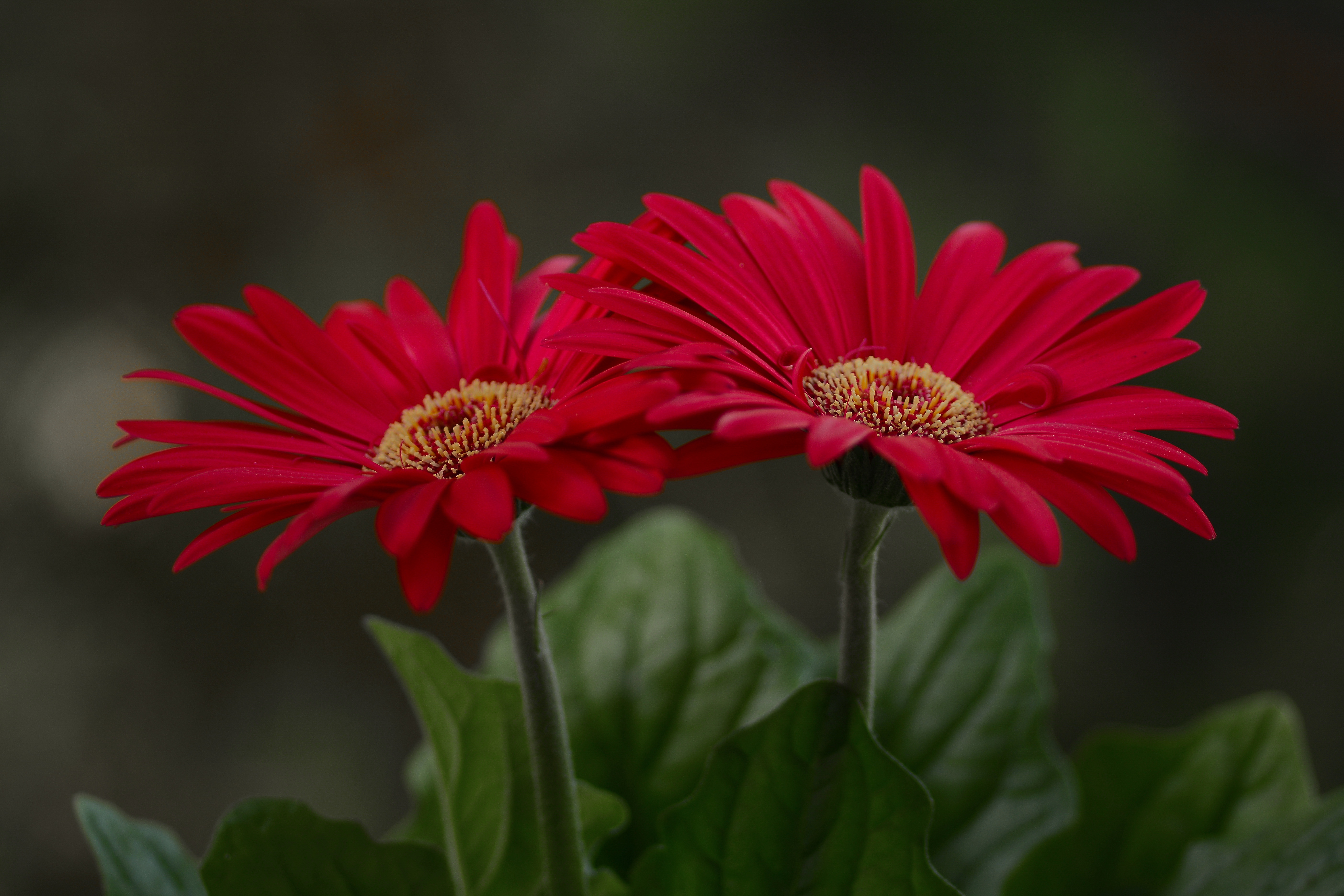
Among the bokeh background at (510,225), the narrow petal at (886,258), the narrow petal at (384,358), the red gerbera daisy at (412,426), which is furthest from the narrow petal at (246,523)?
the bokeh background at (510,225)

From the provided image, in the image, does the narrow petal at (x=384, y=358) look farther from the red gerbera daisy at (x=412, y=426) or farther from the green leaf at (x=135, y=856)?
the green leaf at (x=135, y=856)

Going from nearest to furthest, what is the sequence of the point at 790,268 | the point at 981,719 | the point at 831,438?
1. the point at 831,438
2. the point at 790,268
3. the point at 981,719

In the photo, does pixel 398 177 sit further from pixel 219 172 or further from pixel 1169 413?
pixel 1169 413

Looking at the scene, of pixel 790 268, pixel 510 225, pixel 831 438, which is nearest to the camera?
pixel 831 438

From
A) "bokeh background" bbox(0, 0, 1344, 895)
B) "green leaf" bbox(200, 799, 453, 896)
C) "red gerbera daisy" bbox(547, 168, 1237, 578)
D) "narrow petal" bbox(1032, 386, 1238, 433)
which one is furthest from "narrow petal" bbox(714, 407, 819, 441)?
"bokeh background" bbox(0, 0, 1344, 895)

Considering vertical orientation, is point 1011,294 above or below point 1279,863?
above

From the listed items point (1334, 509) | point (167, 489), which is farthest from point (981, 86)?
point (167, 489)

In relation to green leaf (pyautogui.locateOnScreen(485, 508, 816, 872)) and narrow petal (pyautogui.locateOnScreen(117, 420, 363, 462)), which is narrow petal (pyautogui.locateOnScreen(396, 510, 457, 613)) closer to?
narrow petal (pyautogui.locateOnScreen(117, 420, 363, 462))

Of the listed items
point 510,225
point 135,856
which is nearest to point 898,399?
point 135,856

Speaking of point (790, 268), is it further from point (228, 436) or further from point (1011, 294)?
point (228, 436)
